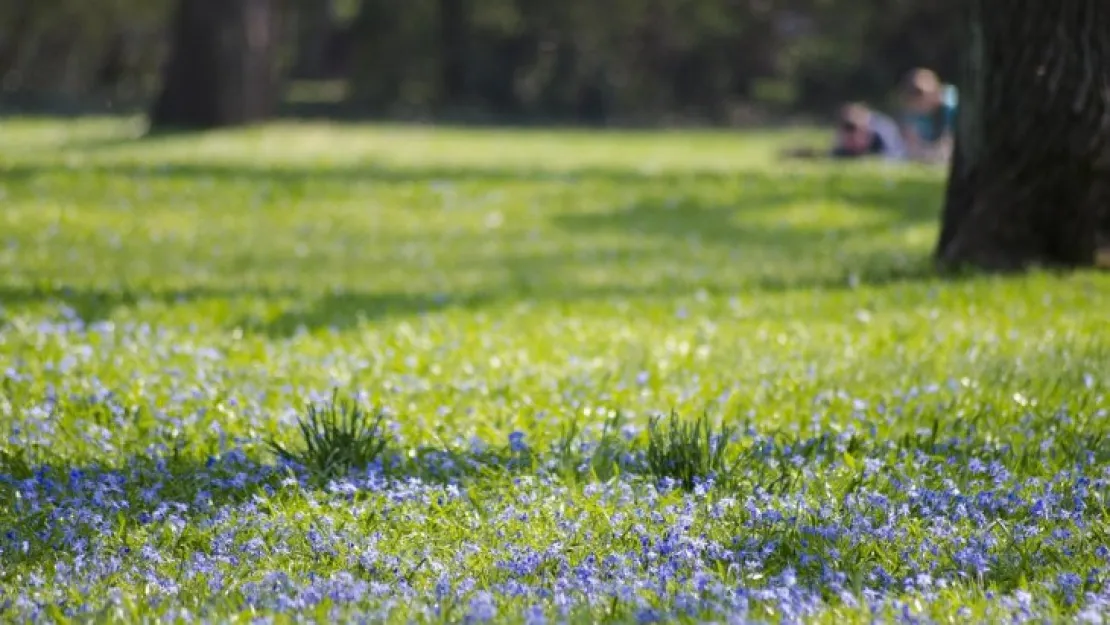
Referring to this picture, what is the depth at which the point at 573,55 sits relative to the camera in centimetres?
4181

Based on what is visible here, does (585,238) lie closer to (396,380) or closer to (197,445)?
(396,380)

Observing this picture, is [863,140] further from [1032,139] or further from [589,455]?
[589,455]

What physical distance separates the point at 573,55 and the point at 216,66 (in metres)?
19.7

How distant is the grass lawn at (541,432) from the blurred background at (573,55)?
26986 mm

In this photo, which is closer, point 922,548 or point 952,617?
point 952,617

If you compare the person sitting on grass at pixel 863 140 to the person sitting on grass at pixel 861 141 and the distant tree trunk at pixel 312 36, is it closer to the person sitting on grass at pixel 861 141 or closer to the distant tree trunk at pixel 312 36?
the person sitting on grass at pixel 861 141

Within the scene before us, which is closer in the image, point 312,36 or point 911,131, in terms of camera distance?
point 911,131

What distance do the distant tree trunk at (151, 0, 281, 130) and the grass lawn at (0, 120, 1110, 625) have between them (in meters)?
8.92

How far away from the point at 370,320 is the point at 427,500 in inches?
173

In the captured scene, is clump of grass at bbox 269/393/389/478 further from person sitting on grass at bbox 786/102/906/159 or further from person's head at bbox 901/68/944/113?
person's head at bbox 901/68/944/113

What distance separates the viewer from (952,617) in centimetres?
383

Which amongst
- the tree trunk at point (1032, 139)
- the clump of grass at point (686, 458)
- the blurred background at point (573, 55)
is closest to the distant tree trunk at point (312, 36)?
the blurred background at point (573, 55)

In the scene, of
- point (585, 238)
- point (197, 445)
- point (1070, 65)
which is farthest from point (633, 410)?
point (585, 238)

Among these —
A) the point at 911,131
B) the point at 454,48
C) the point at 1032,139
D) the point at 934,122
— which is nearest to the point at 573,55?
the point at 454,48
